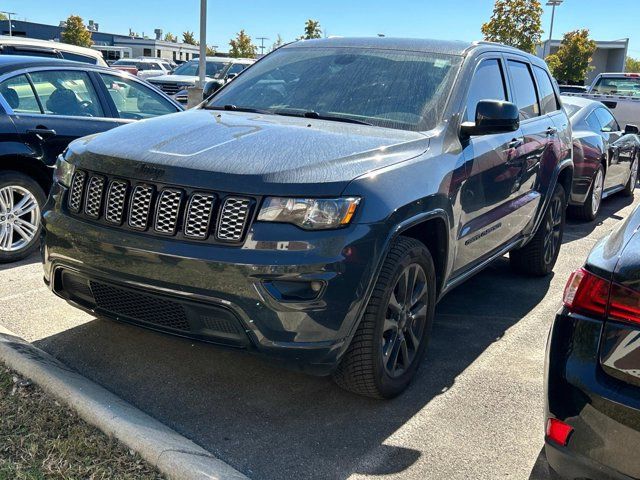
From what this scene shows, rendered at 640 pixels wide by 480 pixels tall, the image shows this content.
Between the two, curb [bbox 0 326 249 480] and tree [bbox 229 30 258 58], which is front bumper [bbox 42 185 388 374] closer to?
curb [bbox 0 326 249 480]

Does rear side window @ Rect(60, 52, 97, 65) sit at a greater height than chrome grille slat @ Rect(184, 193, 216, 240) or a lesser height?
greater

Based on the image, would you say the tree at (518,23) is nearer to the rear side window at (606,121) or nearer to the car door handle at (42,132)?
the rear side window at (606,121)

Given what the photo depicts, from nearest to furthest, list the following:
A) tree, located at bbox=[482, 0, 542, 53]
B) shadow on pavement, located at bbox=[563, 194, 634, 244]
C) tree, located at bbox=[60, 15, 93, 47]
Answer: shadow on pavement, located at bbox=[563, 194, 634, 244] < tree, located at bbox=[482, 0, 542, 53] < tree, located at bbox=[60, 15, 93, 47]

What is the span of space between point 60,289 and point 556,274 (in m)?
4.36

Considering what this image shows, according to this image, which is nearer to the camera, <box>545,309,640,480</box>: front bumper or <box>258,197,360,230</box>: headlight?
<box>545,309,640,480</box>: front bumper

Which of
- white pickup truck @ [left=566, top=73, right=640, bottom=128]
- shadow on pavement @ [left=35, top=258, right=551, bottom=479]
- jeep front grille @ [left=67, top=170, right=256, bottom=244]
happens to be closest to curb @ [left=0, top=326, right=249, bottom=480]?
shadow on pavement @ [left=35, top=258, right=551, bottom=479]

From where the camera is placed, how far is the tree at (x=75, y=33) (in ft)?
206

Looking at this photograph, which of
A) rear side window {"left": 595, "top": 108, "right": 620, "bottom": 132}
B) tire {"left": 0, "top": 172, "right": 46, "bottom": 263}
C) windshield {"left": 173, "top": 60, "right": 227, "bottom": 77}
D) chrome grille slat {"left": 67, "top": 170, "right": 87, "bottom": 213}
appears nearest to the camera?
chrome grille slat {"left": 67, "top": 170, "right": 87, "bottom": 213}

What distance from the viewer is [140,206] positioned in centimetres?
324

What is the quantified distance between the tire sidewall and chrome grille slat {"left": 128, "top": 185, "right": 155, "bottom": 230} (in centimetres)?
116

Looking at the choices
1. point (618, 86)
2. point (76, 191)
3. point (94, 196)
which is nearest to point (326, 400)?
point (94, 196)

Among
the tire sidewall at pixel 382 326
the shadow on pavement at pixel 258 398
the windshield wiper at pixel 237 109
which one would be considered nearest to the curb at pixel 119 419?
the shadow on pavement at pixel 258 398

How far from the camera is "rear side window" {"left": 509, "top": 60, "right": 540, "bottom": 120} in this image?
5.23m

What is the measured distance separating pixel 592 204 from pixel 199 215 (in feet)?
23.1
